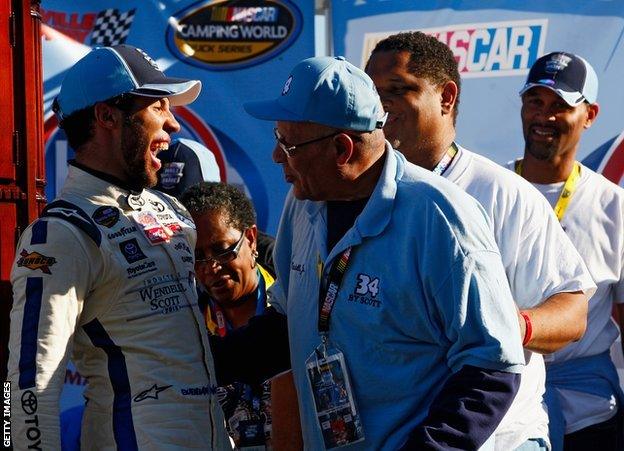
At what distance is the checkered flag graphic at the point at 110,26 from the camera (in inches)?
225

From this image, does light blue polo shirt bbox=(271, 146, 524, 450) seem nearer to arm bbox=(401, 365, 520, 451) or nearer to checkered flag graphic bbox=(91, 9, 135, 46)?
arm bbox=(401, 365, 520, 451)

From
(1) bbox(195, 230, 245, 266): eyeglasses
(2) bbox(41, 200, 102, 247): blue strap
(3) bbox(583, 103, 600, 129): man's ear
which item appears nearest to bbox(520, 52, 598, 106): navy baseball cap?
(3) bbox(583, 103, 600, 129): man's ear

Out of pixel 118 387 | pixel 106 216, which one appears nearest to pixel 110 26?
pixel 106 216

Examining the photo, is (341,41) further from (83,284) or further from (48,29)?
(83,284)

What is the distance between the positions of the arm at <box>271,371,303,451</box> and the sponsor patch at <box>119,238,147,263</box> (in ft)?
2.53

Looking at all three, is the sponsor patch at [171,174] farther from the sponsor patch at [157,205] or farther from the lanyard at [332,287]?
the lanyard at [332,287]

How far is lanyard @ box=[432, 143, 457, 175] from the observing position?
353cm

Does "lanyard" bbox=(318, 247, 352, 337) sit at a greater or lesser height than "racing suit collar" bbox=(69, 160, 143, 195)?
lesser

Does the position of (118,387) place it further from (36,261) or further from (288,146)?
(288,146)

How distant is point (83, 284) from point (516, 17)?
10.3ft

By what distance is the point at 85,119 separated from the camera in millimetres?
3236

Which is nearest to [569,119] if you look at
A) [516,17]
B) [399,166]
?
[516,17]

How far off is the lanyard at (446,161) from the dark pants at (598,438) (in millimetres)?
1452

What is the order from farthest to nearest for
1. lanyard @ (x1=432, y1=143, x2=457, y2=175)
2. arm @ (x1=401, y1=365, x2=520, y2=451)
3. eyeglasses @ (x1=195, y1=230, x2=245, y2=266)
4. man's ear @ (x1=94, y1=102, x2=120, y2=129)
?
eyeglasses @ (x1=195, y1=230, x2=245, y2=266), lanyard @ (x1=432, y1=143, x2=457, y2=175), man's ear @ (x1=94, y1=102, x2=120, y2=129), arm @ (x1=401, y1=365, x2=520, y2=451)
